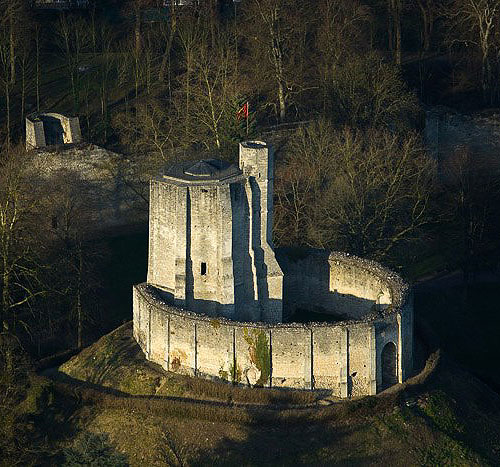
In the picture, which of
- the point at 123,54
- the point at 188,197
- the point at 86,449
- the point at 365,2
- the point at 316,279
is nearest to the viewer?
the point at 86,449

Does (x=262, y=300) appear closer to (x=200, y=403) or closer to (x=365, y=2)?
(x=200, y=403)

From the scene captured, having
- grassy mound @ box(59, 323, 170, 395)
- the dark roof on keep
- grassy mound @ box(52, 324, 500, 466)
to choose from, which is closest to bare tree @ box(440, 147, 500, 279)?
grassy mound @ box(52, 324, 500, 466)

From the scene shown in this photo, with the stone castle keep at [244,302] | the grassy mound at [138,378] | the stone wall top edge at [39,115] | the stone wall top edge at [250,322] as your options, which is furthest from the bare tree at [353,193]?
the stone wall top edge at [39,115]

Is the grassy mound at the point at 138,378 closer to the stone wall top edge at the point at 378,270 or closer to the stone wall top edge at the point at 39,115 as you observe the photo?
the stone wall top edge at the point at 378,270

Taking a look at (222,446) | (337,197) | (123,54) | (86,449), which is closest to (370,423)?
→ (222,446)

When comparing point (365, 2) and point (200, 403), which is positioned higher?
point (365, 2)

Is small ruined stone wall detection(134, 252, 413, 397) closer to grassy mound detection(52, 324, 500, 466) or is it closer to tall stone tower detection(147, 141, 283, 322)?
grassy mound detection(52, 324, 500, 466)
